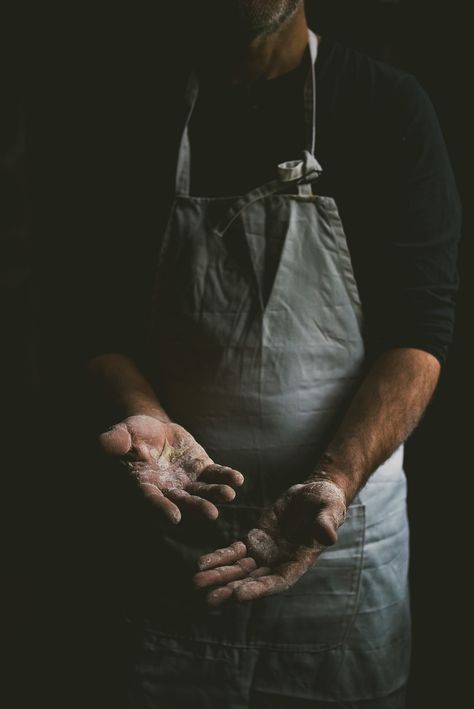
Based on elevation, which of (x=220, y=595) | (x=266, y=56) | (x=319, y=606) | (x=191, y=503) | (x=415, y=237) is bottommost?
(x=319, y=606)

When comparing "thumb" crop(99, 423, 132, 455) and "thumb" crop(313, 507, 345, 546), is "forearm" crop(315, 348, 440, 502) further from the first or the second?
"thumb" crop(99, 423, 132, 455)

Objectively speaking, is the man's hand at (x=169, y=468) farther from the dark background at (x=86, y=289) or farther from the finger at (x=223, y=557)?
the dark background at (x=86, y=289)

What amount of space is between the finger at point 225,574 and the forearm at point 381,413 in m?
0.21

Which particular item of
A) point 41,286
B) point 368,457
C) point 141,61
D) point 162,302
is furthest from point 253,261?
point 41,286

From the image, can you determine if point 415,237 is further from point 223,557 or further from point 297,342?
point 223,557

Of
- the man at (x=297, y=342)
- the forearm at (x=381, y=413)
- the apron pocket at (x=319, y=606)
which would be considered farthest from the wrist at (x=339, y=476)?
the apron pocket at (x=319, y=606)

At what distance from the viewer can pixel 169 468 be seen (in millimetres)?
1293

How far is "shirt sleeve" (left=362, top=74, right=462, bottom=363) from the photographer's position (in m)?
1.40

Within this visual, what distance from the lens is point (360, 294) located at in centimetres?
148

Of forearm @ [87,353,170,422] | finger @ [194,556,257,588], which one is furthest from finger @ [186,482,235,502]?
forearm @ [87,353,170,422]

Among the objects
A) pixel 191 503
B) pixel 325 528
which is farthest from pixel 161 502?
pixel 325 528

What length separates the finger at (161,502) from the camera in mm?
1134

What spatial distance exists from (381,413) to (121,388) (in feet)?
1.88

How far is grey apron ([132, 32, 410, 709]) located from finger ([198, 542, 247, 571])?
27cm
